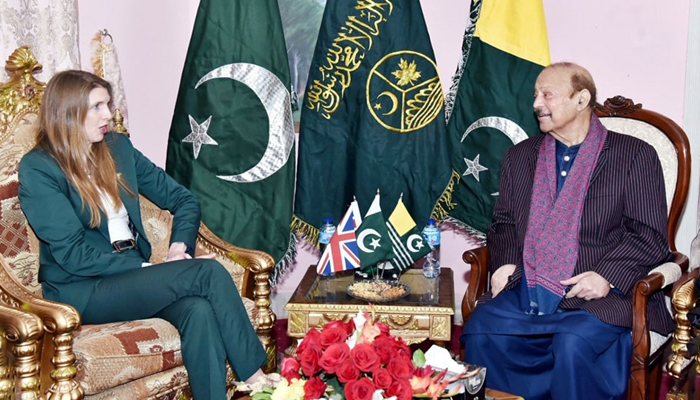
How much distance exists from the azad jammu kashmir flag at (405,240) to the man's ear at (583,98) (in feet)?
2.67

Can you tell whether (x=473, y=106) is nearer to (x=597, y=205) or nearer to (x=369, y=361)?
(x=597, y=205)

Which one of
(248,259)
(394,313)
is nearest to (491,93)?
(394,313)

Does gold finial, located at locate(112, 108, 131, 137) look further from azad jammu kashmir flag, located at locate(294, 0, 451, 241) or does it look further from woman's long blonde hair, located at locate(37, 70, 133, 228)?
azad jammu kashmir flag, located at locate(294, 0, 451, 241)

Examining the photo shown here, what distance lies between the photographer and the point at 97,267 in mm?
2824

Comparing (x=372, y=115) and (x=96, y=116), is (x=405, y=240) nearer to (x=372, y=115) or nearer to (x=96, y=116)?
(x=372, y=115)

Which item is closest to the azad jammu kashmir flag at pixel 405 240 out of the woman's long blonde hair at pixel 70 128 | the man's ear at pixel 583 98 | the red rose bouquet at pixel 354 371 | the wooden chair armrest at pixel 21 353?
the man's ear at pixel 583 98

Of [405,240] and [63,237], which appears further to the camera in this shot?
[405,240]

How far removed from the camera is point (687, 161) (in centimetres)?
324

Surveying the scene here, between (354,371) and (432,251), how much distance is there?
171 cm

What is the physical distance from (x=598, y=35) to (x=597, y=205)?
144 centimetres

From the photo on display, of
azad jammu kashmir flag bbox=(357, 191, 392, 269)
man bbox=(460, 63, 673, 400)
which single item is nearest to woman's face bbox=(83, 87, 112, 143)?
azad jammu kashmir flag bbox=(357, 191, 392, 269)

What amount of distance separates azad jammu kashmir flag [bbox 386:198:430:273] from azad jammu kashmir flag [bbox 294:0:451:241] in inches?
23.3

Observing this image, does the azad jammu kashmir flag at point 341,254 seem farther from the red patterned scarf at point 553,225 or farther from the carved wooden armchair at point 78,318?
the red patterned scarf at point 553,225

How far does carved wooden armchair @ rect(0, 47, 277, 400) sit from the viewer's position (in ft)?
7.84
